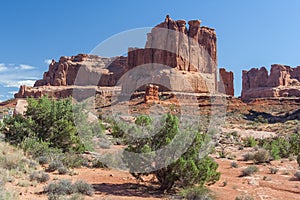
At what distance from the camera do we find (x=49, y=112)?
537 inches

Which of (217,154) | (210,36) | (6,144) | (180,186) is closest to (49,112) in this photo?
(6,144)

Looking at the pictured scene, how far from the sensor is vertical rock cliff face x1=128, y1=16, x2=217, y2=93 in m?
78.3

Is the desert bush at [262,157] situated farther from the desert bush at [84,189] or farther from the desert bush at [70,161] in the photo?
the desert bush at [84,189]

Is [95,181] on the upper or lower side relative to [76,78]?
lower

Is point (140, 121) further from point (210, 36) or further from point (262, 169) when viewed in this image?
point (210, 36)

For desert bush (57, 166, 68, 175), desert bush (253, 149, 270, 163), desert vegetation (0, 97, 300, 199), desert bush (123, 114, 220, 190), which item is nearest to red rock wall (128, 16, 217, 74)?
desert bush (253, 149, 270, 163)

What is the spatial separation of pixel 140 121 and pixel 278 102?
228 feet

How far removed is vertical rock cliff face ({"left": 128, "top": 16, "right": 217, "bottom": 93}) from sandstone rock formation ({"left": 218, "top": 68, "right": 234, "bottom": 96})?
157 inches

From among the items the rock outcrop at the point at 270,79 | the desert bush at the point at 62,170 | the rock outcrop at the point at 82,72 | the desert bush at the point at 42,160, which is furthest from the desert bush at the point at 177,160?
the rock outcrop at the point at 82,72

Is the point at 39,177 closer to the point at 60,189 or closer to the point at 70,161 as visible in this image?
the point at 60,189

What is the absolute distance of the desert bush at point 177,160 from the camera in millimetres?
8625

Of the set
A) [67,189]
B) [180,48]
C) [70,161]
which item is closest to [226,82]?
[180,48]

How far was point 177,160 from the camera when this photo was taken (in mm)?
8688

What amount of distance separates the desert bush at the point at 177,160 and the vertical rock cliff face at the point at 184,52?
65.4m
